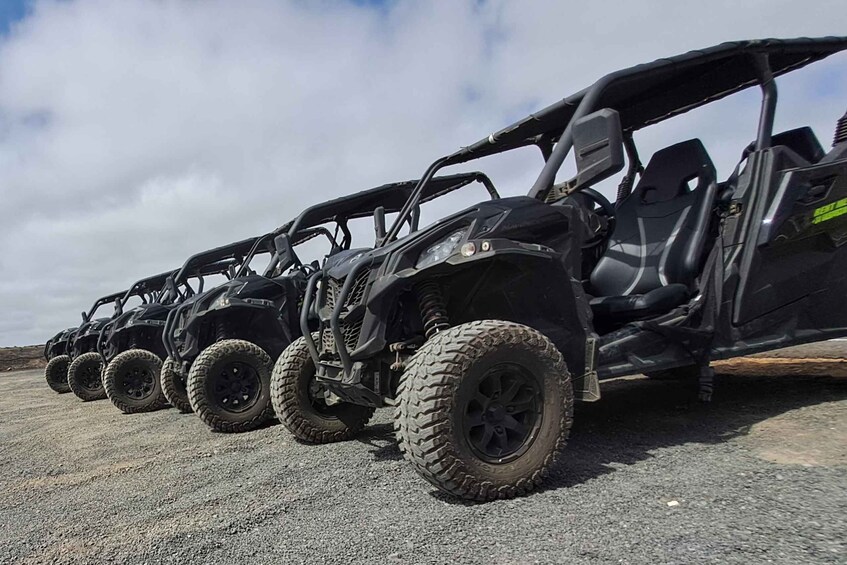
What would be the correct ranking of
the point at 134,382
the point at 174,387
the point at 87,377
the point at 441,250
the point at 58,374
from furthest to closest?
the point at 58,374 < the point at 87,377 < the point at 134,382 < the point at 174,387 < the point at 441,250

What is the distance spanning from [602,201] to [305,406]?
9.82ft

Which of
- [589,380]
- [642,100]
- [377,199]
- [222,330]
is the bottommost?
[589,380]

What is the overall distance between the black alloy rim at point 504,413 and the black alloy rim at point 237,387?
3.64 meters

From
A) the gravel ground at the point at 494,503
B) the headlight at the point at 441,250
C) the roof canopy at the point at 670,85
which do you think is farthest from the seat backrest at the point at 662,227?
the headlight at the point at 441,250

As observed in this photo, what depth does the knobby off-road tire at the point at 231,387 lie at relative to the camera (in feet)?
18.9

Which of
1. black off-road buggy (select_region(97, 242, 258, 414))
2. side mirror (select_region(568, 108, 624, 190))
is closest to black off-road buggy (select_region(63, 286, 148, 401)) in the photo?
black off-road buggy (select_region(97, 242, 258, 414))

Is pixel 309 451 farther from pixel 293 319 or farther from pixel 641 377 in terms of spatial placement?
pixel 641 377

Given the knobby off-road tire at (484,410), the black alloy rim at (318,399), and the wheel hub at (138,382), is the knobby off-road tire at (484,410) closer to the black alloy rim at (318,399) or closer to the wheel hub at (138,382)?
the black alloy rim at (318,399)

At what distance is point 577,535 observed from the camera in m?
2.26

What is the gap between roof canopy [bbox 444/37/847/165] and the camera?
3.63 meters

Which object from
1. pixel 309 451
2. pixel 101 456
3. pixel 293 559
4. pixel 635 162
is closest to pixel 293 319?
pixel 101 456

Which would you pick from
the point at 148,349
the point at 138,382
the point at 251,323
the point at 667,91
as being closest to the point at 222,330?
the point at 251,323

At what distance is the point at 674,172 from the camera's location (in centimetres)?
479

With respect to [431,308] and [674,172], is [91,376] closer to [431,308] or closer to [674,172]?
[431,308]
